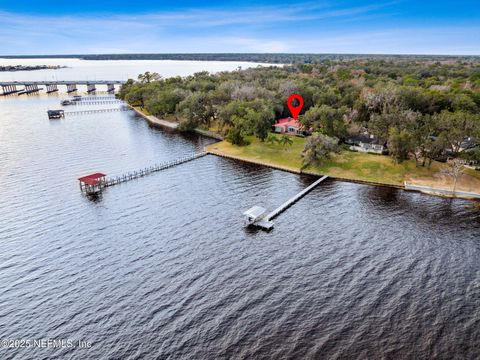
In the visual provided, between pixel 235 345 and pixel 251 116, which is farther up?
pixel 251 116

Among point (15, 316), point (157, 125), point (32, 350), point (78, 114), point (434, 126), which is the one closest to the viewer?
point (32, 350)

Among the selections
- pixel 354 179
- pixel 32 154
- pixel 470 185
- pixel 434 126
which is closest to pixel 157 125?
pixel 32 154

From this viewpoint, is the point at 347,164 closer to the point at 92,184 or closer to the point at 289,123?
the point at 289,123

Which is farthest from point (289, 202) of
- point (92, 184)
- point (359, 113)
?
point (359, 113)

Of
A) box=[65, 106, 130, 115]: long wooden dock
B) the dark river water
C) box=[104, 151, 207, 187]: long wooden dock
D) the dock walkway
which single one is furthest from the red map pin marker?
box=[65, 106, 130, 115]: long wooden dock

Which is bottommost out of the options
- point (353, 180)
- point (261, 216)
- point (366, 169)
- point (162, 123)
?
point (261, 216)

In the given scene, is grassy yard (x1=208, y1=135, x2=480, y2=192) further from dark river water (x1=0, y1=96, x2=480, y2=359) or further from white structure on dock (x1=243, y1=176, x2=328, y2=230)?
white structure on dock (x1=243, y1=176, x2=328, y2=230)

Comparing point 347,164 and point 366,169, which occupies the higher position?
point 347,164

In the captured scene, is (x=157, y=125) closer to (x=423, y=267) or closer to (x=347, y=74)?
(x=347, y=74)
